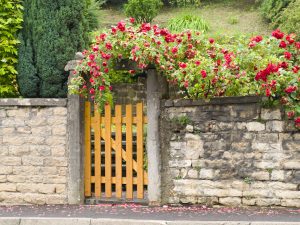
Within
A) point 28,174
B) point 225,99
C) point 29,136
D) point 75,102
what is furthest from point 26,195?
point 225,99

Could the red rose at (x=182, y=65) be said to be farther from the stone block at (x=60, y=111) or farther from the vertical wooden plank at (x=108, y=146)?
the stone block at (x=60, y=111)

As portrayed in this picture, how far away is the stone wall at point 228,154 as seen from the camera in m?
7.97

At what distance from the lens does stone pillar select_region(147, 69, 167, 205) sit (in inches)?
336

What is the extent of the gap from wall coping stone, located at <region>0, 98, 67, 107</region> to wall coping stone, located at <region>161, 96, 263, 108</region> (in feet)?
5.16

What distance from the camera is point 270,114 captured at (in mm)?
8016

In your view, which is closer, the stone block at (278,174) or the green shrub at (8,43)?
the stone block at (278,174)

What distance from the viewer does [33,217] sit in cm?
779

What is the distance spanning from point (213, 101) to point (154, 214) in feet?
5.64

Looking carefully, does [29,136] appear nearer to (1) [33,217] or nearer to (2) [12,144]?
(2) [12,144]

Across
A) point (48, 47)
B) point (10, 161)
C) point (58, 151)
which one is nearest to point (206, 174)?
point (58, 151)

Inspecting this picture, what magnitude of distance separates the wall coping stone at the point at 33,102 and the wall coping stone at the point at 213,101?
61.9 inches

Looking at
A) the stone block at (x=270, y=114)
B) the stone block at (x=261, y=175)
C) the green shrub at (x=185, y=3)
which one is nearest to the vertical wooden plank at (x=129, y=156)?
the stone block at (x=261, y=175)

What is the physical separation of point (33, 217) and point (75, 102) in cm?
191

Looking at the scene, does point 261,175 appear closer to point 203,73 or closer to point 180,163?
point 180,163
